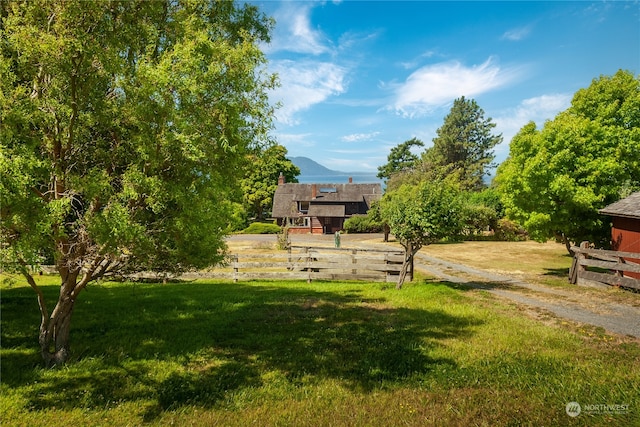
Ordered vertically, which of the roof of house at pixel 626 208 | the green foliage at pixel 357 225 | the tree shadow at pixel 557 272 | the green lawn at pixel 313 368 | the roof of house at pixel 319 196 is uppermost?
the roof of house at pixel 319 196

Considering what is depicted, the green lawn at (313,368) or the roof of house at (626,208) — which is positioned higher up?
the roof of house at (626,208)

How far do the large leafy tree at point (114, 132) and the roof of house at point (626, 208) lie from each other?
16.4m

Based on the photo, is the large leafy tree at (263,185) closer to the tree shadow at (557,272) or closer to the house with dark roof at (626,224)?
the tree shadow at (557,272)

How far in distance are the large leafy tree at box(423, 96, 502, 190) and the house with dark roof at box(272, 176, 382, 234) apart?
17859mm

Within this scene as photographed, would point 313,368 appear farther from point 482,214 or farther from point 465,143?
point 465,143

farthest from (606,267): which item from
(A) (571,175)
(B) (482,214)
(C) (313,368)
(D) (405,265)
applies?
(B) (482,214)

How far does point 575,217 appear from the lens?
17.9m

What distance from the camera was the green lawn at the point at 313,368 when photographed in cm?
573

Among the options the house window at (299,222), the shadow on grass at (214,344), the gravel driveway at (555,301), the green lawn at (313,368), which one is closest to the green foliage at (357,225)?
the house window at (299,222)

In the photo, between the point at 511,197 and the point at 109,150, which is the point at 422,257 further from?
the point at 109,150

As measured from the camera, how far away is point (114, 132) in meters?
6.79

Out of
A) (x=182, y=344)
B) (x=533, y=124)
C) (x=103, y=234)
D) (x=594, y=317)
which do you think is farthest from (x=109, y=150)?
(x=533, y=124)

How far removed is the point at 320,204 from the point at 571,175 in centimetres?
4024

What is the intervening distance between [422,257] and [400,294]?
1497 centimetres
